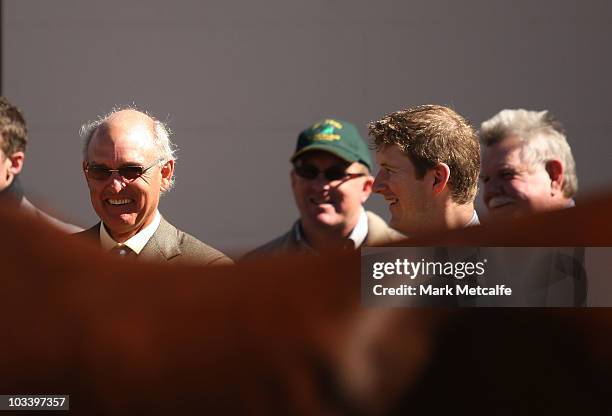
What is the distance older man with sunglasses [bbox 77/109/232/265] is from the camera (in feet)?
7.90

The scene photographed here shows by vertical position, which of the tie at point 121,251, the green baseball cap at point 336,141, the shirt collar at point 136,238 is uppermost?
the green baseball cap at point 336,141

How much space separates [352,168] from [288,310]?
1.35ft

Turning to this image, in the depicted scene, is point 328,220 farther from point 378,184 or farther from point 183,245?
point 183,245

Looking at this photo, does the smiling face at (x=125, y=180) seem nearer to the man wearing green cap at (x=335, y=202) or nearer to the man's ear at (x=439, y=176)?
the man wearing green cap at (x=335, y=202)

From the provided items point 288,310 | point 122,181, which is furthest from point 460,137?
point 122,181

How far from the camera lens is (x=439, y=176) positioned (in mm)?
2471

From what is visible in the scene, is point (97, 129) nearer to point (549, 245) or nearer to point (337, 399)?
point (337, 399)

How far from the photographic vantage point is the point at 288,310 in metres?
2.44

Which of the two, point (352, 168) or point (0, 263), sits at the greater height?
point (352, 168)

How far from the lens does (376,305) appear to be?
2.46 meters

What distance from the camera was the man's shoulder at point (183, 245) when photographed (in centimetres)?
241

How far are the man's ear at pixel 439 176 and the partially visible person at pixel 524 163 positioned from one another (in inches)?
4.0

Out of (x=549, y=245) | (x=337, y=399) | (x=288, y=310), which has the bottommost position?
(x=337, y=399)

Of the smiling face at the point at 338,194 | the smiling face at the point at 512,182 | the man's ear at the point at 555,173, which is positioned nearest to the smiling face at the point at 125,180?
the smiling face at the point at 338,194
